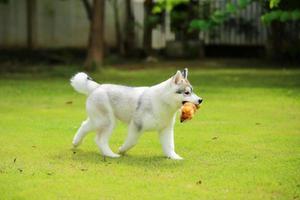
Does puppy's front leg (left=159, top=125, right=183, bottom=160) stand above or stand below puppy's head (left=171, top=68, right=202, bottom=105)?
below

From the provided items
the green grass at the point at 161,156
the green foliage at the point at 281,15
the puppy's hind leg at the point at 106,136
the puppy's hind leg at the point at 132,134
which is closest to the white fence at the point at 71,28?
the green foliage at the point at 281,15

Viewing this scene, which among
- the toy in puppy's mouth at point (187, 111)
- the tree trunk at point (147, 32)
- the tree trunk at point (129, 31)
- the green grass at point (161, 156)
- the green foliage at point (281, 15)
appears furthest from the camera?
the tree trunk at point (129, 31)

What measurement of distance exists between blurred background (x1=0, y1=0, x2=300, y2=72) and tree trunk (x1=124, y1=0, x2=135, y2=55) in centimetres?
3

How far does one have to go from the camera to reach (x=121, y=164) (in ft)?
30.5

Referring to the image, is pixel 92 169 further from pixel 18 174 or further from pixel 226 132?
pixel 226 132

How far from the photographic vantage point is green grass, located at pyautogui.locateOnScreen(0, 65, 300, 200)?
7945 mm

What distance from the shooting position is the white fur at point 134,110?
952cm

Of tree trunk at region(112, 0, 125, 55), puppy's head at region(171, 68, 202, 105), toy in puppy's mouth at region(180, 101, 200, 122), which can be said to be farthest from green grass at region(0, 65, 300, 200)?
tree trunk at region(112, 0, 125, 55)

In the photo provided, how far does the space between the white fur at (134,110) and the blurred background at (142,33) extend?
1513 cm

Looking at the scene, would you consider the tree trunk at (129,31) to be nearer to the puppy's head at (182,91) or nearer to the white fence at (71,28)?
the white fence at (71,28)

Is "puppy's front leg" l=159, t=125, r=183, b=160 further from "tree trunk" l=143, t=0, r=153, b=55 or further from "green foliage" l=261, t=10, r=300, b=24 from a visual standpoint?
"tree trunk" l=143, t=0, r=153, b=55

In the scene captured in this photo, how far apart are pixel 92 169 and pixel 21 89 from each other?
28.8 feet

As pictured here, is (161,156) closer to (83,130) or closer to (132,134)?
(132,134)

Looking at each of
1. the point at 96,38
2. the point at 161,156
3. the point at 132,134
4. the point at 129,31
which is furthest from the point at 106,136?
the point at 129,31
